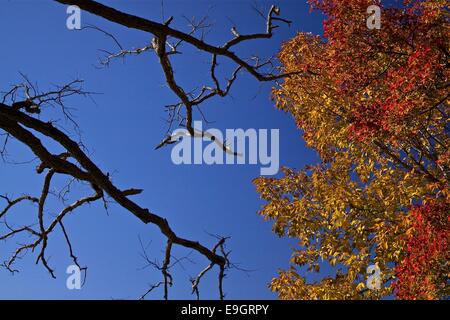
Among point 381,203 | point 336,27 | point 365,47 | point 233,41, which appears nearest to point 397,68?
point 365,47

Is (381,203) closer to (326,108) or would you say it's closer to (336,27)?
(326,108)

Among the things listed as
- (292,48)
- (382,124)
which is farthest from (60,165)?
(292,48)

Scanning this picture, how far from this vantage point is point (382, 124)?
→ 10.2 m

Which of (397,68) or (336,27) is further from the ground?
(336,27)

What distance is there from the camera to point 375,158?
12594 mm

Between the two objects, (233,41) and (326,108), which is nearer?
(233,41)

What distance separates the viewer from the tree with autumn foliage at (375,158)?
9773mm

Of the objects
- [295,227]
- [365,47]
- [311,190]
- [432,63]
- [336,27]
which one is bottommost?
[295,227]

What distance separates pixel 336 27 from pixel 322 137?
8.59 ft

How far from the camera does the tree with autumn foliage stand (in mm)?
9773

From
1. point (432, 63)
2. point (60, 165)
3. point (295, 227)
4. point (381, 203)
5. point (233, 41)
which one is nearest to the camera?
point (60, 165)

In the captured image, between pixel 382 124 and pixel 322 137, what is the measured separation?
3.07 m

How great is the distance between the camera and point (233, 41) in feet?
18.9

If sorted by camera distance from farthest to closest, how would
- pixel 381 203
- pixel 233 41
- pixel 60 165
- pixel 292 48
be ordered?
1. pixel 292 48
2. pixel 381 203
3. pixel 233 41
4. pixel 60 165
